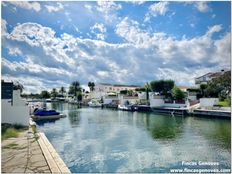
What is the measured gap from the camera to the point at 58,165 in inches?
195

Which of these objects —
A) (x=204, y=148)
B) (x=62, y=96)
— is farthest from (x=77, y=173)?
(x=62, y=96)

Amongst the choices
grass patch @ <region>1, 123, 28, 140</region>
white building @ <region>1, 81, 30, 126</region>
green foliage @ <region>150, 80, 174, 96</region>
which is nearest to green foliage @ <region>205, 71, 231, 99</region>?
green foliage @ <region>150, 80, 174, 96</region>

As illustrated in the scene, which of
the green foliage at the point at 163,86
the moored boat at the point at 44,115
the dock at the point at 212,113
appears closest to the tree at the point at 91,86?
the green foliage at the point at 163,86

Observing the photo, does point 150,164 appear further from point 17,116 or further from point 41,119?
point 41,119

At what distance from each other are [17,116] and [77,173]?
14.2 feet

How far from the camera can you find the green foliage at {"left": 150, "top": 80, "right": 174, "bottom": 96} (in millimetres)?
29844

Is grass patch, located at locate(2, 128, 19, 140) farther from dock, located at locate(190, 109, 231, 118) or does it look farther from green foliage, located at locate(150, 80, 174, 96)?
green foliage, located at locate(150, 80, 174, 96)

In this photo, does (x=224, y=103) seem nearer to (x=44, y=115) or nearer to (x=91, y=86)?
(x=44, y=115)

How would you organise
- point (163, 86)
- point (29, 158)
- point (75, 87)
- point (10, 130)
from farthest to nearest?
1. point (75, 87)
2. point (163, 86)
3. point (10, 130)
4. point (29, 158)

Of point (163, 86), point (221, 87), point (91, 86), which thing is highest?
point (91, 86)

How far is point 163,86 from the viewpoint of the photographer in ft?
97.9

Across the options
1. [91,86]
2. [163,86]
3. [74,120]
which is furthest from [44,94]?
[74,120]

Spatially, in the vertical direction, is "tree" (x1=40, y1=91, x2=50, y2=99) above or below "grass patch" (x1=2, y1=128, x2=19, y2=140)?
above

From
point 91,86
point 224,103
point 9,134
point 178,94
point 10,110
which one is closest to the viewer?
point 9,134
